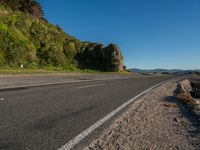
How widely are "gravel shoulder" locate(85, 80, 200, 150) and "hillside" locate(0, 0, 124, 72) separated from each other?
2456cm

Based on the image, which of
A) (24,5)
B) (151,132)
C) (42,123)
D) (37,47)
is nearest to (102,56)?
(24,5)

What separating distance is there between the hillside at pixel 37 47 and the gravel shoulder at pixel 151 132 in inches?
967

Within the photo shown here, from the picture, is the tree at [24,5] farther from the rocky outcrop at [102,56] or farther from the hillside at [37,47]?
the rocky outcrop at [102,56]

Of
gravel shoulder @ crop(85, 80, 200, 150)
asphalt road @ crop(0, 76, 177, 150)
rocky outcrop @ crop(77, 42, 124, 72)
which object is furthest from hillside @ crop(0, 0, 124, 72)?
gravel shoulder @ crop(85, 80, 200, 150)

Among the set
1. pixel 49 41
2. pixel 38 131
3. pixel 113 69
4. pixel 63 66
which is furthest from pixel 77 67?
pixel 38 131

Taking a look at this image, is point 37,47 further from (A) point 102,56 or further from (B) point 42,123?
(B) point 42,123

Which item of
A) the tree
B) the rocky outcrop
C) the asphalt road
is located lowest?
the asphalt road

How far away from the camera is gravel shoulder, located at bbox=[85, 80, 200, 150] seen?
4.30 meters

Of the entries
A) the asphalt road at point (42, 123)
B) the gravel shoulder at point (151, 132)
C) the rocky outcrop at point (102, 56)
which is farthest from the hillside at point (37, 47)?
the gravel shoulder at point (151, 132)

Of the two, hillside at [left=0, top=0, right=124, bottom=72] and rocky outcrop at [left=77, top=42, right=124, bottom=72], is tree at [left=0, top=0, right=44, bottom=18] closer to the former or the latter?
hillside at [left=0, top=0, right=124, bottom=72]

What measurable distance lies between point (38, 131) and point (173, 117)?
12.0 feet

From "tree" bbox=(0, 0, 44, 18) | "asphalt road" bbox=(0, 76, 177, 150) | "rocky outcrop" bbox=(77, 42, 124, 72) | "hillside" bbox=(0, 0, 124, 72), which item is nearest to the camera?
"asphalt road" bbox=(0, 76, 177, 150)

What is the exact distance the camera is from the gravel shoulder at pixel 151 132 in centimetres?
430

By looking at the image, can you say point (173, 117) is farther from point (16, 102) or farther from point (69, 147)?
point (16, 102)
